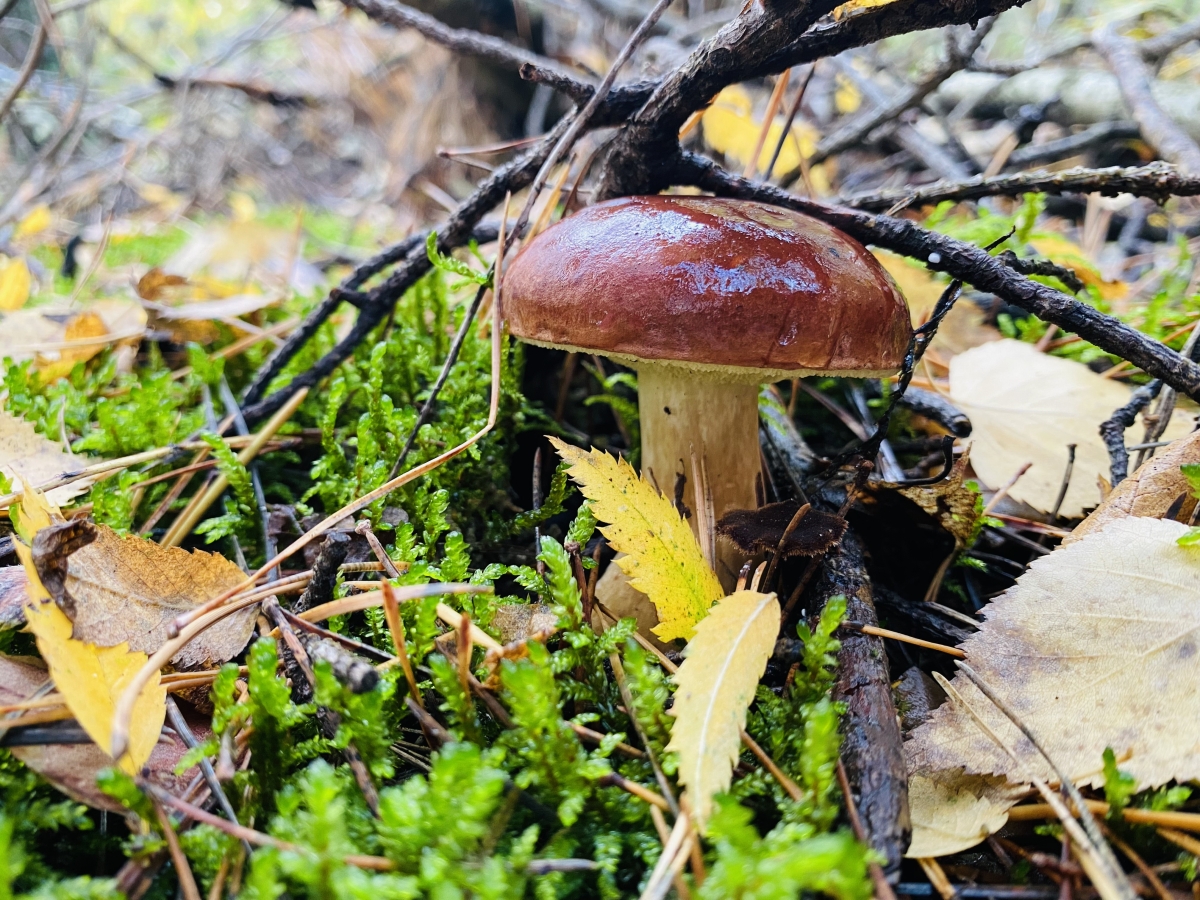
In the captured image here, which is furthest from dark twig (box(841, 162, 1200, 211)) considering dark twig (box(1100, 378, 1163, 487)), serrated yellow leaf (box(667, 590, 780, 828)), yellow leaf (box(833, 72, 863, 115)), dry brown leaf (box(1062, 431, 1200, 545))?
yellow leaf (box(833, 72, 863, 115))

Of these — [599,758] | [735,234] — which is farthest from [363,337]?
[599,758]

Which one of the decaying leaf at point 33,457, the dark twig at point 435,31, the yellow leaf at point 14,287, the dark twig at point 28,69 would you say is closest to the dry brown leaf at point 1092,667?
the dark twig at point 435,31

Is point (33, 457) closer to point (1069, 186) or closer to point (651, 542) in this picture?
point (651, 542)

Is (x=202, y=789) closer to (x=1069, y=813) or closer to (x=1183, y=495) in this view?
(x=1069, y=813)

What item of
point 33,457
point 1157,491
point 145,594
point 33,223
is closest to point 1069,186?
point 1157,491

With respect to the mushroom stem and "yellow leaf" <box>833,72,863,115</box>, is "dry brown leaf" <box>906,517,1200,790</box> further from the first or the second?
"yellow leaf" <box>833,72,863,115</box>

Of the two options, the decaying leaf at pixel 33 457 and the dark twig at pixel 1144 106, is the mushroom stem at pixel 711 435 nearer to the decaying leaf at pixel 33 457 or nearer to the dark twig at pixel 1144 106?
the decaying leaf at pixel 33 457
